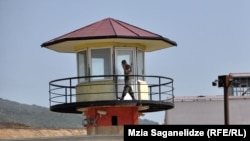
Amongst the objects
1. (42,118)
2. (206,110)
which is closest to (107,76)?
(206,110)

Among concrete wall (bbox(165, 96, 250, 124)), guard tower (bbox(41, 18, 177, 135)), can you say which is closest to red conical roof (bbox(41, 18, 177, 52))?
guard tower (bbox(41, 18, 177, 135))

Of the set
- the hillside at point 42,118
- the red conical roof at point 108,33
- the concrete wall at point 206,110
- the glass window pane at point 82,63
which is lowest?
the hillside at point 42,118

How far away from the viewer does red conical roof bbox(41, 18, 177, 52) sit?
23656 mm

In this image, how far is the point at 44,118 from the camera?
99.2m

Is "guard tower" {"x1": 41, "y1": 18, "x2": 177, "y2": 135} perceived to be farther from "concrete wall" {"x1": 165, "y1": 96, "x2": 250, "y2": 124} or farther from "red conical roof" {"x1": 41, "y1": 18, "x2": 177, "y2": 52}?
"concrete wall" {"x1": 165, "y1": 96, "x2": 250, "y2": 124}

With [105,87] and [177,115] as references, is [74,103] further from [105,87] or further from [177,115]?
[177,115]

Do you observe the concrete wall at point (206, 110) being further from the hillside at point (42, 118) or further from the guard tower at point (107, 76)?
the hillside at point (42, 118)

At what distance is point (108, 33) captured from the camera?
23719mm

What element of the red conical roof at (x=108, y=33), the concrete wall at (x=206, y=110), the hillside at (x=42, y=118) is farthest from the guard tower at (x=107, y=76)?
the hillside at (x=42, y=118)

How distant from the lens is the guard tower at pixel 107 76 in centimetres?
2364

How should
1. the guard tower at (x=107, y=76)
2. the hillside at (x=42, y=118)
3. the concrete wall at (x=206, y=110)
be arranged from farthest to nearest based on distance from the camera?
the hillside at (x=42, y=118) < the concrete wall at (x=206, y=110) < the guard tower at (x=107, y=76)

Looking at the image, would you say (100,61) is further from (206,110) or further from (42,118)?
(42,118)

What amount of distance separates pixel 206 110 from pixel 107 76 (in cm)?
2373

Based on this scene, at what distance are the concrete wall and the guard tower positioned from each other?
846 inches
